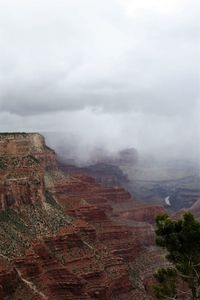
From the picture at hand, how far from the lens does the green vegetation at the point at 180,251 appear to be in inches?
1844

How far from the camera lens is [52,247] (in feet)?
327

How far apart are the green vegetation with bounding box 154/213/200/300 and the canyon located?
3874 cm

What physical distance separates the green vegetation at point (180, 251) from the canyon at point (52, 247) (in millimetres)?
38744

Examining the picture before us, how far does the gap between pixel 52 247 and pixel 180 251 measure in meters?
54.2

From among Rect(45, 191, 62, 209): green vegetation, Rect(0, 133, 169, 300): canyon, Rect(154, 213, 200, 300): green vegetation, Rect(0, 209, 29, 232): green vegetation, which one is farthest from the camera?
Rect(45, 191, 62, 209): green vegetation

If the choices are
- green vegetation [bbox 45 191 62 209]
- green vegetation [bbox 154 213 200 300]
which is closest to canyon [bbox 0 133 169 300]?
green vegetation [bbox 45 191 62 209]

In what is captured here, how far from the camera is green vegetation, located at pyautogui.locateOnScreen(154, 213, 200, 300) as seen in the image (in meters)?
46.8

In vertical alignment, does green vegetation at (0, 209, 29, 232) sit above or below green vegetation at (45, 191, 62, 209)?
below

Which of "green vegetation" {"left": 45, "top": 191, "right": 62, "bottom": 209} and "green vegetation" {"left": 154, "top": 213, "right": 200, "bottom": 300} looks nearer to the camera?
"green vegetation" {"left": 154, "top": 213, "right": 200, "bottom": 300}

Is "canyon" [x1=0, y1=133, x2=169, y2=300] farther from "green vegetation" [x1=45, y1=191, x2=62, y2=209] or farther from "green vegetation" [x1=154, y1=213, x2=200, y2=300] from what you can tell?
"green vegetation" [x1=154, y1=213, x2=200, y2=300]

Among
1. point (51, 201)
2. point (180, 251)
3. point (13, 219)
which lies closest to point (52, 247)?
point (13, 219)

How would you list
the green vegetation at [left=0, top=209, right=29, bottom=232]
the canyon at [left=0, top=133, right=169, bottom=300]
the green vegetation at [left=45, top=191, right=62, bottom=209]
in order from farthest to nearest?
the green vegetation at [left=45, top=191, right=62, bottom=209] → the green vegetation at [left=0, top=209, right=29, bottom=232] → the canyon at [left=0, top=133, right=169, bottom=300]

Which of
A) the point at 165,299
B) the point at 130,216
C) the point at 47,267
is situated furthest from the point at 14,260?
the point at 130,216

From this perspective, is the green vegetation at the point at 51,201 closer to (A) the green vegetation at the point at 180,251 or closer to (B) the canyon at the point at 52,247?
(B) the canyon at the point at 52,247
